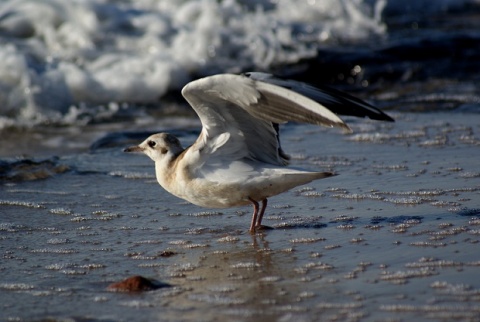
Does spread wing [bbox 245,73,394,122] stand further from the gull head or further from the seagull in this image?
the gull head

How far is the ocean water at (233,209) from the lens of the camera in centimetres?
407

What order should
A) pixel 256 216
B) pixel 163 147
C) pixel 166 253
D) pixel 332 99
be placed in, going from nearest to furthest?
pixel 332 99 < pixel 166 253 < pixel 256 216 < pixel 163 147

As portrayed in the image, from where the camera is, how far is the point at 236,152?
5465 mm

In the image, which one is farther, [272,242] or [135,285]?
[272,242]

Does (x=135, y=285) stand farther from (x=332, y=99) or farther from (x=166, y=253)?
(x=332, y=99)

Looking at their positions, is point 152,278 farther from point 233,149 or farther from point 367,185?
point 367,185

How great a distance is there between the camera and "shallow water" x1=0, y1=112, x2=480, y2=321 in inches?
153

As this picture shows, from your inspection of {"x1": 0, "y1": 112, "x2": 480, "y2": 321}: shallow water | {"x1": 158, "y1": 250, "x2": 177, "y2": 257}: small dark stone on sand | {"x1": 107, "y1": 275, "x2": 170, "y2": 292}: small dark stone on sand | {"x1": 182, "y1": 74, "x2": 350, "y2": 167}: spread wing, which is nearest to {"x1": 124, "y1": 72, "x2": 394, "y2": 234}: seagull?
{"x1": 182, "y1": 74, "x2": 350, "y2": 167}: spread wing

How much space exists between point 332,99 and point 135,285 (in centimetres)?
147

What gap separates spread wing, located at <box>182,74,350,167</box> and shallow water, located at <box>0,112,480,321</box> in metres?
0.47

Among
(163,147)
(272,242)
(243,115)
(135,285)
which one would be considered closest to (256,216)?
(272,242)

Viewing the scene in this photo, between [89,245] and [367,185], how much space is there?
6.94 feet

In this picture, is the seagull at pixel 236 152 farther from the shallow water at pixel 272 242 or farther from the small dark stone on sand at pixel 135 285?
the small dark stone on sand at pixel 135 285

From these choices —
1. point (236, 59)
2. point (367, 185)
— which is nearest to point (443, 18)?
point (236, 59)
